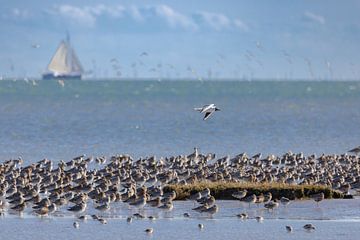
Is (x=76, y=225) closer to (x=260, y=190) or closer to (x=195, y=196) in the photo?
(x=195, y=196)

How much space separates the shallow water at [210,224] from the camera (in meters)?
27.6

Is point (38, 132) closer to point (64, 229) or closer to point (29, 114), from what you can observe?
point (29, 114)

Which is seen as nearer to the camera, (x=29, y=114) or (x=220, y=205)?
(x=220, y=205)

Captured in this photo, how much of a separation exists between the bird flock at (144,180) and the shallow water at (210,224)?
0.78 ft

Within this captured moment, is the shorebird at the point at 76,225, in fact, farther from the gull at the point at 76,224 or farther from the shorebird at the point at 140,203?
the shorebird at the point at 140,203

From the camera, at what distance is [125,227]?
2894cm

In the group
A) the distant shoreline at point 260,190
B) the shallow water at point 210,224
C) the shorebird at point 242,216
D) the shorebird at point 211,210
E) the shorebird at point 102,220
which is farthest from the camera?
the distant shoreline at point 260,190

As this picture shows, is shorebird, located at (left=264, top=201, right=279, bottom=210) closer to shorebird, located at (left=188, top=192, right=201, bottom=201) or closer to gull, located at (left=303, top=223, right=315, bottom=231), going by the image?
shorebird, located at (left=188, top=192, right=201, bottom=201)

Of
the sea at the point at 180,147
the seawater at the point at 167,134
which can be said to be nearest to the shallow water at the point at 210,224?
the sea at the point at 180,147

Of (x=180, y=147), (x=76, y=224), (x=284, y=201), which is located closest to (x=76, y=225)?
(x=76, y=224)

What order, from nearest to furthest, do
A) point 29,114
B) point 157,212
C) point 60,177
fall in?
point 157,212, point 60,177, point 29,114

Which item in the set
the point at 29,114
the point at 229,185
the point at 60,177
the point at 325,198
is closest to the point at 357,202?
the point at 325,198

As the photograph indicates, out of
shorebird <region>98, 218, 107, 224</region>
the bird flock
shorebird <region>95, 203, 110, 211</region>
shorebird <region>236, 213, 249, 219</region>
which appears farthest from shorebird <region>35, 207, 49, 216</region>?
shorebird <region>236, 213, 249, 219</region>

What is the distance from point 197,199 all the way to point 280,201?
2.16 m
